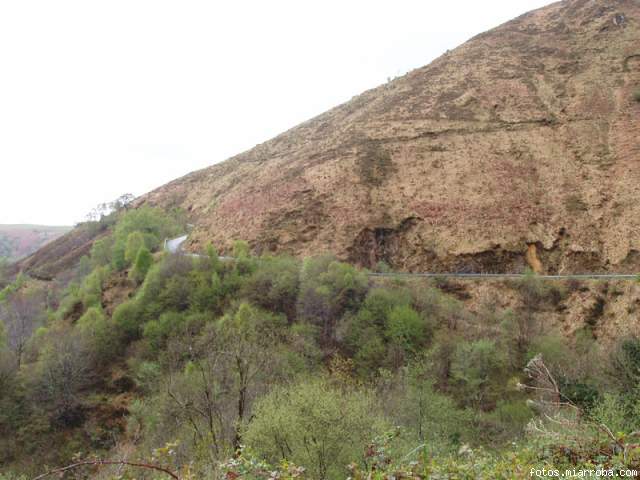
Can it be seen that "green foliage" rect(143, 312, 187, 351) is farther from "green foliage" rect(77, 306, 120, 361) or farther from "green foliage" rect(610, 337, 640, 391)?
"green foliage" rect(610, 337, 640, 391)

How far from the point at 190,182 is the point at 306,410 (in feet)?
179

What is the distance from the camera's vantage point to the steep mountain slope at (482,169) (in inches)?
1169

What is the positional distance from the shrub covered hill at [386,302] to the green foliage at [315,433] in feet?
0.18

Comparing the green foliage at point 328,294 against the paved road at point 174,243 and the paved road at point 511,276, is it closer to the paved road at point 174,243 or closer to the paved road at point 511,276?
the paved road at point 511,276

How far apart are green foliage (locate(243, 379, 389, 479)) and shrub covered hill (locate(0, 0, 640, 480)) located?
0.05m

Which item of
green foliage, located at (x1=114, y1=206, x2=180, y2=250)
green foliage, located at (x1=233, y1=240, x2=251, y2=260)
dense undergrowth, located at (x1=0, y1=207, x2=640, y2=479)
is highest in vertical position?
green foliage, located at (x1=114, y1=206, x2=180, y2=250)

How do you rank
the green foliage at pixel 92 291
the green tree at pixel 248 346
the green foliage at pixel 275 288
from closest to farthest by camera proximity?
the green tree at pixel 248 346 < the green foliage at pixel 275 288 < the green foliage at pixel 92 291

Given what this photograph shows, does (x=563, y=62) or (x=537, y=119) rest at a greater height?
(x=563, y=62)

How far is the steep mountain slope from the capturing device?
29703mm

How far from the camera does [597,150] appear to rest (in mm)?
33688

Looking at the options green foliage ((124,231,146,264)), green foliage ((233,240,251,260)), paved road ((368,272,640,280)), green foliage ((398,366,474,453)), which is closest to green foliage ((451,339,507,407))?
green foliage ((398,366,474,453))

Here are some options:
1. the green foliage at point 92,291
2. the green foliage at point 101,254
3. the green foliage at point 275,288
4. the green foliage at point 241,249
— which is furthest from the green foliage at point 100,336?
the green foliage at point 101,254

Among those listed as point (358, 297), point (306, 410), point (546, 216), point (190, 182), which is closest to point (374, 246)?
point (358, 297)

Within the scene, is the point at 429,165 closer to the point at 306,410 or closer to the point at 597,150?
the point at 597,150
